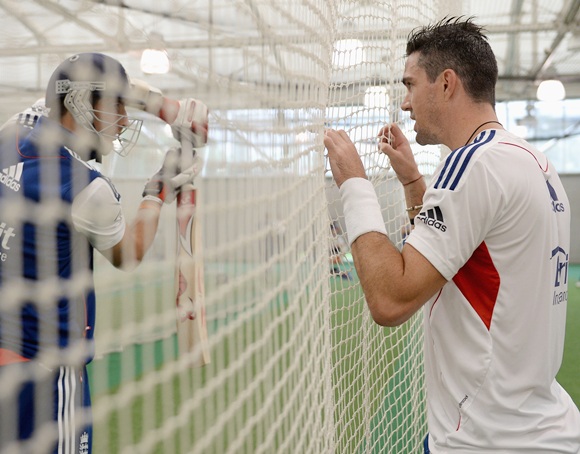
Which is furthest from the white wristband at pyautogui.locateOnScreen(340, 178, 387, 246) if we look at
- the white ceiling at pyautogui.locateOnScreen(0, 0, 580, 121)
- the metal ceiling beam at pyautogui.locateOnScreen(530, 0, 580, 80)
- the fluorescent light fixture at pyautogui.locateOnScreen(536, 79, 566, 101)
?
the metal ceiling beam at pyautogui.locateOnScreen(530, 0, 580, 80)

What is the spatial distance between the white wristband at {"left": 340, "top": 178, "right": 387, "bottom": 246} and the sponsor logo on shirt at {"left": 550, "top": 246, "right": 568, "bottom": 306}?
0.34m

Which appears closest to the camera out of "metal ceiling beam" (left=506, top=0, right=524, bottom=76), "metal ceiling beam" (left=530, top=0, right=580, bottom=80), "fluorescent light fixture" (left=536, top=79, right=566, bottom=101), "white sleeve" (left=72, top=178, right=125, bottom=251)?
"white sleeve" (left=72, top=178, right=125, bottom=251)

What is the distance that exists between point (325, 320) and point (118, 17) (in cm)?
102

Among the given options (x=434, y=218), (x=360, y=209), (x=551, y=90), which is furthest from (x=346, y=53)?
(x=551, y=90)

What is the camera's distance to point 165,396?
88 centimetres

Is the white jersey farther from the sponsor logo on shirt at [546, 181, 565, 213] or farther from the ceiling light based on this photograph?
the ceiling light

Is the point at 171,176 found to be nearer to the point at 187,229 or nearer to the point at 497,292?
the point at 187,229

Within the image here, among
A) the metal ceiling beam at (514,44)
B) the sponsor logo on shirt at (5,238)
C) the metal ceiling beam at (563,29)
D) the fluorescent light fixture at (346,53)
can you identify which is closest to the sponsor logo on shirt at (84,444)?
the sponsor logo on shirt at (5,238)

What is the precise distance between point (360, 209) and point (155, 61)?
552 millimetres

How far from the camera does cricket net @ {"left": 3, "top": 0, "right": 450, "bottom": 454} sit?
0.83m

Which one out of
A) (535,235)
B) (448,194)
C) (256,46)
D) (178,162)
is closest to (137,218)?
(178,162)

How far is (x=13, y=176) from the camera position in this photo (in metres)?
0.94

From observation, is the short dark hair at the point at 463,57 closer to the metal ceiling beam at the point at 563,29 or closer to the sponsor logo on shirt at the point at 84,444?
the sponsor logo on shirt at the point at 84,444

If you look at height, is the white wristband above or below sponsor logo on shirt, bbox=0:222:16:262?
above
